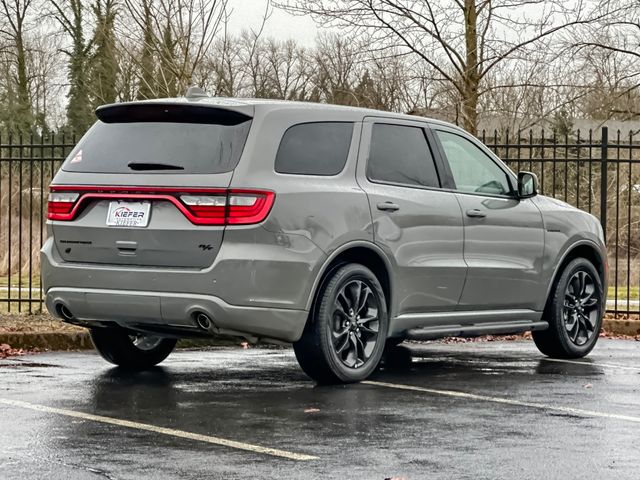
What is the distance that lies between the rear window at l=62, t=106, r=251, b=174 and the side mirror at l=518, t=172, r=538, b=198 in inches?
109

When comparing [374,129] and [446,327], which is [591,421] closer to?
[446,327]

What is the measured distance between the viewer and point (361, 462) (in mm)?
5492

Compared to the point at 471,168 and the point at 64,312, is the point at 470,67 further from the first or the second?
the point at 64,312

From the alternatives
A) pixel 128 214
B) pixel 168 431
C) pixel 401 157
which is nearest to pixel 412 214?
pixel 401 157

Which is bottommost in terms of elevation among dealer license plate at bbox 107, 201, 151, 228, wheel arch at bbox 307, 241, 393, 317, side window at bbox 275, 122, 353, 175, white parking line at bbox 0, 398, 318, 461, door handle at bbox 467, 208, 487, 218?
white parking line at bbox 0, 398, 318, 461

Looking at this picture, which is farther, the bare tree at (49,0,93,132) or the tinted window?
the bare tree at (49,0,93,132)

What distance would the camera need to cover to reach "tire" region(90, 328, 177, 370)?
29.3ft

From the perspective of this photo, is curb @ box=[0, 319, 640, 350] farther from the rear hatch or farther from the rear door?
the rear hatch

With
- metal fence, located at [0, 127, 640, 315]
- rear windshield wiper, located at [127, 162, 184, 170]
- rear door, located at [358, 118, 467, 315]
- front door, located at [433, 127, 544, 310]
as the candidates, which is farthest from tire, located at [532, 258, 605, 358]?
rear windshield wiper, located at [127, 162, 184, 170]

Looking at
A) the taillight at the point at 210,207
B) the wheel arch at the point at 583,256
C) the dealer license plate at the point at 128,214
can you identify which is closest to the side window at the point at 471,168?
the wheel arch at the point at 583,256

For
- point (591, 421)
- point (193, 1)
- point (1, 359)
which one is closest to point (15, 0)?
point (193, 1)

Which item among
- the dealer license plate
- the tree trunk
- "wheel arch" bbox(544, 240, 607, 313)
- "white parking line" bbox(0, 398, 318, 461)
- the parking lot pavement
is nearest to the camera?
the parking lot pavement

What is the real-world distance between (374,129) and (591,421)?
9.08ft

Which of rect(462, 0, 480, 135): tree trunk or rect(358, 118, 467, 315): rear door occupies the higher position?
rect(462, 0, 480, 135): tree trunk
